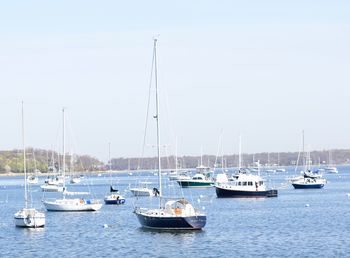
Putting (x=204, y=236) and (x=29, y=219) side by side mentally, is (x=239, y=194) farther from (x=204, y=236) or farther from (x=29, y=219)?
(x=204, y=236)

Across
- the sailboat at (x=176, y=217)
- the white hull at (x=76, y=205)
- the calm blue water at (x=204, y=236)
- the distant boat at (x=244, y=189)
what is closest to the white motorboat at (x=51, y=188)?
the distant boat at (x=244, y=189)

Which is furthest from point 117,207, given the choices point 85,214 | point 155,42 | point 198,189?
point 198,189

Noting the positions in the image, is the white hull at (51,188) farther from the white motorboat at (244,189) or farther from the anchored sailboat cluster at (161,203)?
the white motorboat at (244,189)

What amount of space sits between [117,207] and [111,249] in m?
41.9

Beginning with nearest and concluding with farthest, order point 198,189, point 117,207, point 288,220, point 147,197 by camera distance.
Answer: point 288,220, point 117,207, point 147,197, point 198,189

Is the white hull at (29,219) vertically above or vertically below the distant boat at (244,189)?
below

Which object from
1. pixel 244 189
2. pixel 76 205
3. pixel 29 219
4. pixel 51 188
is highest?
pixel 244 189

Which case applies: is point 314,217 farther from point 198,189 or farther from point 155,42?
point 198,189

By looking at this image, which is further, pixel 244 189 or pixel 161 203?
pixel 244 189

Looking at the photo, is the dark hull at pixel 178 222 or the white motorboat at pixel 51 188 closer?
the dark hull at pixel 178 222

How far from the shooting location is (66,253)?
56.8 m

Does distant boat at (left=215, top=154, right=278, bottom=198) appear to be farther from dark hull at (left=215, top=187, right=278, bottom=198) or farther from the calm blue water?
the calm blue water

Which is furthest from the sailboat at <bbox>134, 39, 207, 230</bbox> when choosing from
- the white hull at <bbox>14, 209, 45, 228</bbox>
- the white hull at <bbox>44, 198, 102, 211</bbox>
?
the white hull at <bbox>44, 198, 102, 211</bbox>

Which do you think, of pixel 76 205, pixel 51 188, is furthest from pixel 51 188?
pixel 76 205
